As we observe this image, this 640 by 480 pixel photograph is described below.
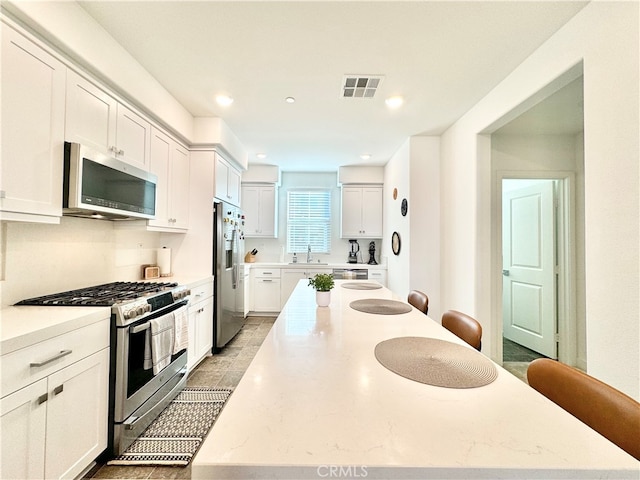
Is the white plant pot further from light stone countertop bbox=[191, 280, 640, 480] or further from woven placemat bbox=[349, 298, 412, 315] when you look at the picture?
light stone countertop bbox=[191, 280, 640, 480]

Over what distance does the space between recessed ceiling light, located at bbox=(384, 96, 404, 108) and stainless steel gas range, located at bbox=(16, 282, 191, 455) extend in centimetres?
256

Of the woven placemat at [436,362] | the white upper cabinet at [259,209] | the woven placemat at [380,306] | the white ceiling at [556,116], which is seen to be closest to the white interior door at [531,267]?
the white ceiling at [556,116]

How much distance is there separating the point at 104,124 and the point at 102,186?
479 mm

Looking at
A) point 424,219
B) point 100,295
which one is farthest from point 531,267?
point 100,295

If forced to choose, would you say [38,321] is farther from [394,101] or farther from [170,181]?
[394,101]

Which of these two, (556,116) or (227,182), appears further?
(227,182)

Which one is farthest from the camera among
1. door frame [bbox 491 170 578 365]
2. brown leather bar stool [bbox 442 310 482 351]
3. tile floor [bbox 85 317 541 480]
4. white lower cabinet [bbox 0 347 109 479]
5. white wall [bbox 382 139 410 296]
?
white wall [bbox 382 139 410 296]

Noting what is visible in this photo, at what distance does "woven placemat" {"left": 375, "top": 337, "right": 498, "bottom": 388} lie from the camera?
2.79 feet

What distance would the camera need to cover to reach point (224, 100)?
268 cm

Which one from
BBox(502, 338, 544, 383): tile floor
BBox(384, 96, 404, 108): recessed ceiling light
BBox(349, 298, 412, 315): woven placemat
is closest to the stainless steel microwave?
BBox(349, 298, 412, 315): woven placemat

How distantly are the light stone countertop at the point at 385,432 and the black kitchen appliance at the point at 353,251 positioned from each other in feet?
14.2

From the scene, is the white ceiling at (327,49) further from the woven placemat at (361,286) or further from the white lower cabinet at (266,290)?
the white lower cabinet at (266,290)

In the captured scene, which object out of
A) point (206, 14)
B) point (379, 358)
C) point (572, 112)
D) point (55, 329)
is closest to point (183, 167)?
point (206, 14)

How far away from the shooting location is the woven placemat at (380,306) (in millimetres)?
1685
